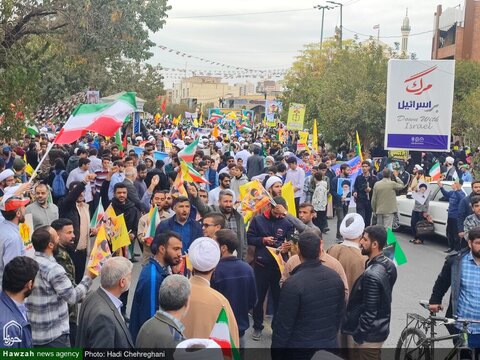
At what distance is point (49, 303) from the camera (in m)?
5.53

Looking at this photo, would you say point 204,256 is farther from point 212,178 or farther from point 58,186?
point 212,178

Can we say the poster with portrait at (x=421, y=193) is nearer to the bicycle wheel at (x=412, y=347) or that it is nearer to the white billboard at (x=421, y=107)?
the white billboard at (x=421, y=107)

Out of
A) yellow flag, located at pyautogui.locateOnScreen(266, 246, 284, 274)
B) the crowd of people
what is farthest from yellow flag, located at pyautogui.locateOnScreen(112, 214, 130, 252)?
yellow flag, located at pyautogui.locateOnScreen(266, 246, 284, 274)

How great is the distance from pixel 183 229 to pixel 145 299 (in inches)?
104

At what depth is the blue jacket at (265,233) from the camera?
857 centimetres

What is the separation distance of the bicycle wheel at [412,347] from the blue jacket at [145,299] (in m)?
2.50

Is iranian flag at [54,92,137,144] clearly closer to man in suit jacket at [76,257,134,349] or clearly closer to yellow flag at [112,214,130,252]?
yellow flag at [112,214,130,252]

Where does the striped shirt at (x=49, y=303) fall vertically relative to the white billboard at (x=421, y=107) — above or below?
below

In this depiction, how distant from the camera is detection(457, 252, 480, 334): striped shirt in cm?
644

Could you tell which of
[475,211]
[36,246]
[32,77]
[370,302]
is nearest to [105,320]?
[36,246]

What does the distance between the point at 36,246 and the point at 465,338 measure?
361cm

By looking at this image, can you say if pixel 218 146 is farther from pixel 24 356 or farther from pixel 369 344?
pixel 24 356

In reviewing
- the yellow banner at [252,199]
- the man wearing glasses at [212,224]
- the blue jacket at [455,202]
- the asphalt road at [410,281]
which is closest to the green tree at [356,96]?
the asphalt road at [410,281]

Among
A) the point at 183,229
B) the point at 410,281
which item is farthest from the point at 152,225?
the point at 410,281
